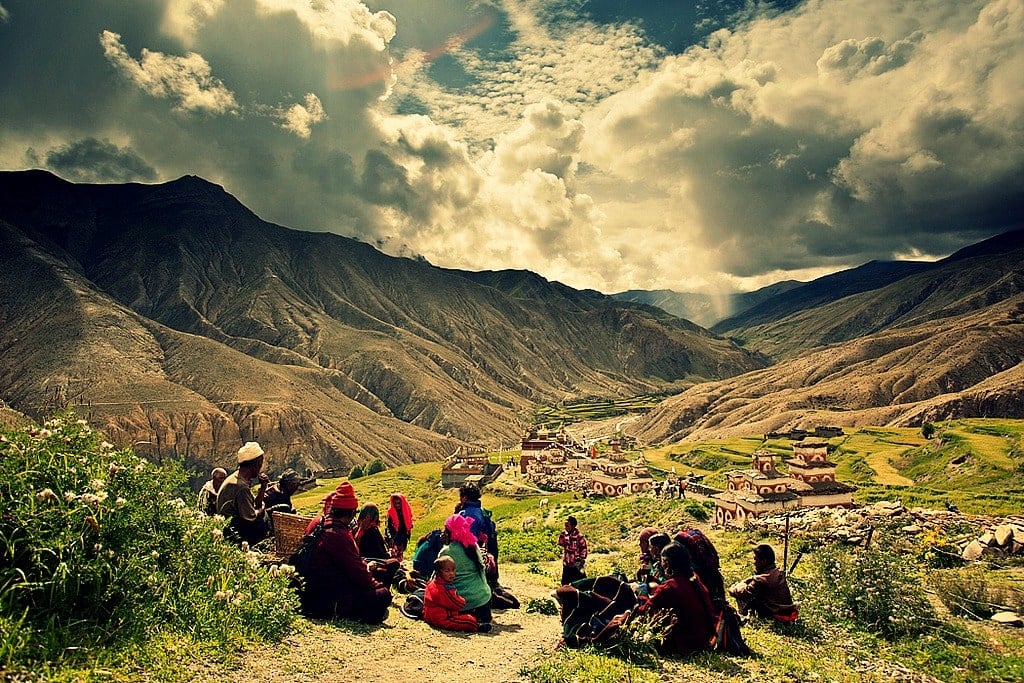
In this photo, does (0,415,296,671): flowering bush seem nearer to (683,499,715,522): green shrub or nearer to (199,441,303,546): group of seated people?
(199,441,303,546): group of seated people

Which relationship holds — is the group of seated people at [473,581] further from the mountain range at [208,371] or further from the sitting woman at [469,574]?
the mountain range at [208,371]

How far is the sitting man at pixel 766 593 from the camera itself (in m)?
8.71

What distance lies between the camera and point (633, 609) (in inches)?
292

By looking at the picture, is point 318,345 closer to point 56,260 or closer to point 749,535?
point 56,260

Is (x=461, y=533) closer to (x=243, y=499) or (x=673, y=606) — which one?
(x=673, y=606)

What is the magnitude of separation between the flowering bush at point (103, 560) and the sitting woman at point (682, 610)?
4.35 metres

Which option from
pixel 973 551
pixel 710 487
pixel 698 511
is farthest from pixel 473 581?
pixel 710 487

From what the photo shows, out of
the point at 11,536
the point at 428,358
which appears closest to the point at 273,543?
the point at 11,536

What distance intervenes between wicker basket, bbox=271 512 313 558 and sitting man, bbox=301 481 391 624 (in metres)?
1.02

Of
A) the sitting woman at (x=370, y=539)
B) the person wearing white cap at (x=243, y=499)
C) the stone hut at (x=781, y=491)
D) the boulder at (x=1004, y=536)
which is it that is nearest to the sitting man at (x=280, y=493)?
the person wearing white cap at (x=243, y=499)

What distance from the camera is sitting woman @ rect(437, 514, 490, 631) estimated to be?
866 centimetres

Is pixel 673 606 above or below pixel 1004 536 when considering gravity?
below

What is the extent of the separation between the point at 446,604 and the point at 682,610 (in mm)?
3262

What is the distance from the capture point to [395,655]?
695cm
